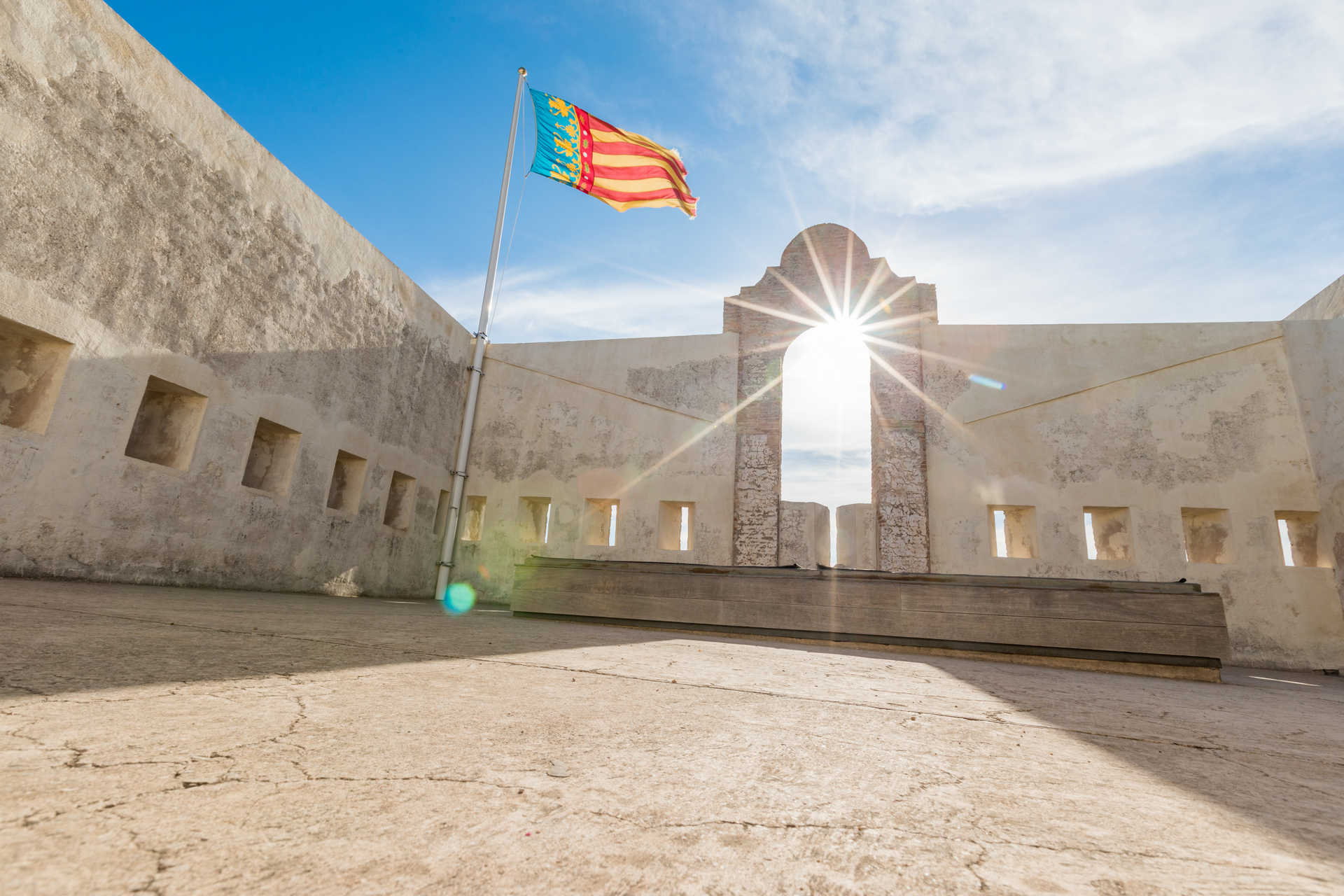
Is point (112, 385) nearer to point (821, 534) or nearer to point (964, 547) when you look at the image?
point (821, 534)

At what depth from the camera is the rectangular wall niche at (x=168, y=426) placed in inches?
263

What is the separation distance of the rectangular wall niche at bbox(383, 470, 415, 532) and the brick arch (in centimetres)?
557

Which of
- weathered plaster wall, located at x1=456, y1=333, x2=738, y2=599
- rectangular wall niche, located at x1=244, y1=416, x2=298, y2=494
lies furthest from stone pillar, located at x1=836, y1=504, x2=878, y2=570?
rectangular wall niche, located at x1=244, y1=416, x2=298, y2=494

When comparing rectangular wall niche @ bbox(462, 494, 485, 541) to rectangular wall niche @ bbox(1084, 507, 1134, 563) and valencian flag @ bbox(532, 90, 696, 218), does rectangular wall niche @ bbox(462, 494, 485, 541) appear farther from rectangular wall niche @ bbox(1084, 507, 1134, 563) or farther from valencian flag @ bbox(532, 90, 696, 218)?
rectangular wall niche @ bbox(1084, 507, 1134, 563)

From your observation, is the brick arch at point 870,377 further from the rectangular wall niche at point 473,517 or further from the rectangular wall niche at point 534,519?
the rectangular wall niche at point 473,517

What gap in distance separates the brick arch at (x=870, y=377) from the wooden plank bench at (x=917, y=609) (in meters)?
4.31

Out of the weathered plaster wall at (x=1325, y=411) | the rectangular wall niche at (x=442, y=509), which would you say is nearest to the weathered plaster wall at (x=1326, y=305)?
the weathered plaster wall at (x=1325, y=411)

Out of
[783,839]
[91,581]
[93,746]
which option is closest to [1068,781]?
[783,839]

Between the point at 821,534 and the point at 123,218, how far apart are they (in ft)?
33.4

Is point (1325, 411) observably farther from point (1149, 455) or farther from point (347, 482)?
point (347, 482)

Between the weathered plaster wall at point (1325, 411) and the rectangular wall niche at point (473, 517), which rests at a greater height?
the weathered plaster wall at point (1325, 411)

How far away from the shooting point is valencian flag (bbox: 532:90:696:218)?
11398mm

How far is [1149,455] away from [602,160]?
1067cm

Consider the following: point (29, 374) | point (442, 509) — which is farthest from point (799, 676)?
point (442, 509)
